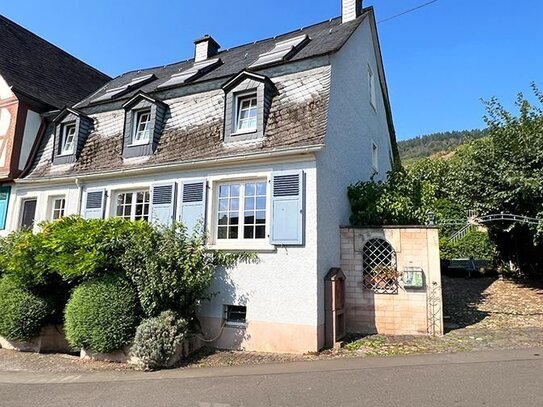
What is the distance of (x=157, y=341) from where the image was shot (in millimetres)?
7094

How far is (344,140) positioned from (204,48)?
9.44 meters

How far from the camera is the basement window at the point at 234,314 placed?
8422 millimetres

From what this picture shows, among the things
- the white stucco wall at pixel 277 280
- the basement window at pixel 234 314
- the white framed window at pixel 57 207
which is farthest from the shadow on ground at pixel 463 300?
the white framed window at pixel 57 207

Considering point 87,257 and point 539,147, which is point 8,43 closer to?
point 87,257

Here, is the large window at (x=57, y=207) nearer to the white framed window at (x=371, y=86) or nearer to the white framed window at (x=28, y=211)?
the white framed window at (x=28, y=211)

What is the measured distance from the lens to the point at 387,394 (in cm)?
524

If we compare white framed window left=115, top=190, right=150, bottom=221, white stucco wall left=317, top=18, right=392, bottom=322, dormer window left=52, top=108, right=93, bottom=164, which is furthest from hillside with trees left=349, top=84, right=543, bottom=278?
dormer window left=52, top=108, right=93, bottom=164

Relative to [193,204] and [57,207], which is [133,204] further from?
[57,207]

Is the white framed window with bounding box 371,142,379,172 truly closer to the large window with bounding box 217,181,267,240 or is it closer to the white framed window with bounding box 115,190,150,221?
the large window with bounding box 217,181,267,240

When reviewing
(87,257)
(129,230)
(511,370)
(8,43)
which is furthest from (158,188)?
(8,43)

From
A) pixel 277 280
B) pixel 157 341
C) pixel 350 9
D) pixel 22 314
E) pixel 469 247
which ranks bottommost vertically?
pixel 157 341

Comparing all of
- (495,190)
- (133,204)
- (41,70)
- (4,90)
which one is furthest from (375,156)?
(41,70)

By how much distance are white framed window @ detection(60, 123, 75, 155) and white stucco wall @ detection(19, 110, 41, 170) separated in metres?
1.47

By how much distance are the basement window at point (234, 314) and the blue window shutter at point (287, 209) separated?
1782 millimetres
